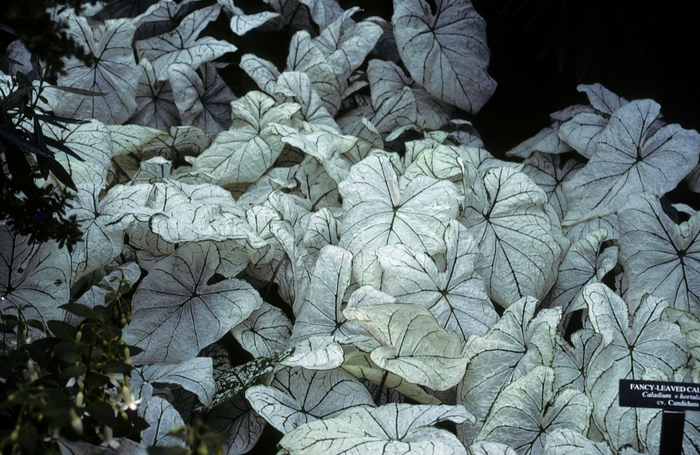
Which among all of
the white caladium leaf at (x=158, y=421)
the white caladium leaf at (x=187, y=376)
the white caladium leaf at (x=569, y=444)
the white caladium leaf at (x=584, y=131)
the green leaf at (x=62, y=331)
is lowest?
the white caladium leaf at (x=569, y=444)

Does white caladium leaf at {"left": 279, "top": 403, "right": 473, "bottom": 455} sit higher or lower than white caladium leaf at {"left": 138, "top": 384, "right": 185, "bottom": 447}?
lower

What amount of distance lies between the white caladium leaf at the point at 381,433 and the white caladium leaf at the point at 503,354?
0.17 meters

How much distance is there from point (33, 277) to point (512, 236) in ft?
3.65

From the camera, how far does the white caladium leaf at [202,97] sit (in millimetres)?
2059

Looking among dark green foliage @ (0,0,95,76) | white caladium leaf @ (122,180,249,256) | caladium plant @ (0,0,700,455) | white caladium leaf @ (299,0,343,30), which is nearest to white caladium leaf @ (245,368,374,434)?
caladium plant @ (0,0,700,455)

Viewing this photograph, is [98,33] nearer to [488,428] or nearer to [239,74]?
[239,74]

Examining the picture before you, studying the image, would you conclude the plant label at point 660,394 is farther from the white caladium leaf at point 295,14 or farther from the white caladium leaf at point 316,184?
the white caladium leaf at point 295,14

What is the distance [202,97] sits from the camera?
7.23 feet

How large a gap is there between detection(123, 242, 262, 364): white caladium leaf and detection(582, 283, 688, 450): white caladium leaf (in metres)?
0.72

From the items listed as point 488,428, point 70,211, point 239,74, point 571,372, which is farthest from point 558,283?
point 239,74

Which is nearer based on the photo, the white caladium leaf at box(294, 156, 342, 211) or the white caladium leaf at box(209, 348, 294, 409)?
the white caladium leaf at box(209, 348, 294, 409)

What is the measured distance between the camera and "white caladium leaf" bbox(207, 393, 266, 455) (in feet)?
4.36

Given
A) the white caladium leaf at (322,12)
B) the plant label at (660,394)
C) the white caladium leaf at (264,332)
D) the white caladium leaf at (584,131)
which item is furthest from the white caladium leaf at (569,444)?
the white caladium leaf at (322,12)

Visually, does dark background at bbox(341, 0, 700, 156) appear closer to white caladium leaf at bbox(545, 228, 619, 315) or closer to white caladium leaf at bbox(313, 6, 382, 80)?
white caladium leaf at bbox(313, 6, 382, 80)
